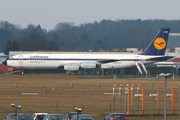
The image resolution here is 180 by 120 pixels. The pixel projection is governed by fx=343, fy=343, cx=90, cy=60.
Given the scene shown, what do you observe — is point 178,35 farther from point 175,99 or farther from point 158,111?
point 158,111

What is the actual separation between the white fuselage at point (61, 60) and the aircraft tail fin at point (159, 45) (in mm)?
1908

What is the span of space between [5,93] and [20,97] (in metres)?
4.12

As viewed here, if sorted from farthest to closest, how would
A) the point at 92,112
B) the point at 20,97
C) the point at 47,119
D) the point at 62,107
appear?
the point at 20,97
the point at 62,107
the point at 92,112
the point at 47,119

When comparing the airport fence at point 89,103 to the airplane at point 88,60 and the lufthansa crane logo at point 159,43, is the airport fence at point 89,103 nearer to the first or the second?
the airplane at point 88,60

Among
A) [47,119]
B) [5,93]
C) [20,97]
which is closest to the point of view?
[47,119]

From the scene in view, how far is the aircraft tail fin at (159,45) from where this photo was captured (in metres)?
79.2

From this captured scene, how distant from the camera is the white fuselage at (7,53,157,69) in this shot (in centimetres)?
7762

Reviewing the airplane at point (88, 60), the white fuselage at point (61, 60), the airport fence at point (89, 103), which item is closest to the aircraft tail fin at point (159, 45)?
the airplane at point (88, 60)

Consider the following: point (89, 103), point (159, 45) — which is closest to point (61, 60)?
point (159, 45)

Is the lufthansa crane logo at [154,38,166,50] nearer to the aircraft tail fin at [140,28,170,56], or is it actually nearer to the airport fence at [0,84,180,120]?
the aircraft tail fin at [140,28,170,56]

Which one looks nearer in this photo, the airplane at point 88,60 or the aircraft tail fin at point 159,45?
the airplane at point 88,60

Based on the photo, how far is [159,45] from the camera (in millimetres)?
79438

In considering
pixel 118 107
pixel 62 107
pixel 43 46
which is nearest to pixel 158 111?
pixel 118 107

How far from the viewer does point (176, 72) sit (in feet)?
249
